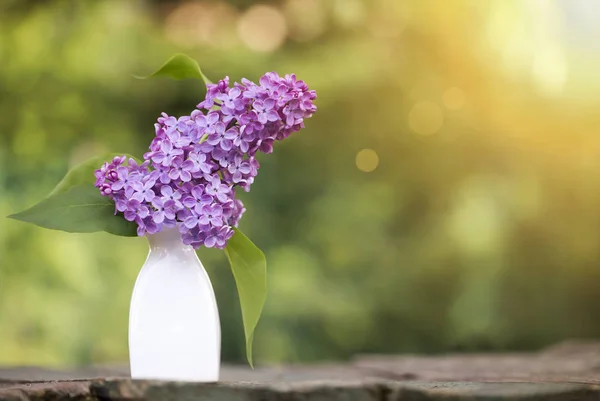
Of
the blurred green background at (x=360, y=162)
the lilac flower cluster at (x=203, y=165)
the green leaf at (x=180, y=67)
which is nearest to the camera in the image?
the lilac flower cluster at (x=203, y=165)

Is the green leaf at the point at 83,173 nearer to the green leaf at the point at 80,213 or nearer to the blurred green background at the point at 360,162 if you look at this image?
the green leaf at the point at 80,213

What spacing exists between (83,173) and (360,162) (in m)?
1.77

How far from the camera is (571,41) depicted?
281 centimetres

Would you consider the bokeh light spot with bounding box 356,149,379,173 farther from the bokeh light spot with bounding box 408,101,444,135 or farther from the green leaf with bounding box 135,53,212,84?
the green leaf with bounding box 135,53,212,84

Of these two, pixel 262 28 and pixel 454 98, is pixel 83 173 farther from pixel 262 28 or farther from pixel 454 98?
pixel 454 98

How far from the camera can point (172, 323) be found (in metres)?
1.04

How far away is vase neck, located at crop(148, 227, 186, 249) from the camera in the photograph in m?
1.07

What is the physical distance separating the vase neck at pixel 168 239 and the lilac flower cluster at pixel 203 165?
0.03 m

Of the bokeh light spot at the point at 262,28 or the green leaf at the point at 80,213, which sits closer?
the green leaf at the point at 80,213

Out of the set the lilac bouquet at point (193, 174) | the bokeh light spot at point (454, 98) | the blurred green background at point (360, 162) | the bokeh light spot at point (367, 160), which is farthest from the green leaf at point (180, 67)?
the bokeh light spot at point (454, 98)

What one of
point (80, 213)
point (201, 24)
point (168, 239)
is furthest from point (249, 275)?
point (201, 24)

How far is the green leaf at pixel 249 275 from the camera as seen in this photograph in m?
1.10

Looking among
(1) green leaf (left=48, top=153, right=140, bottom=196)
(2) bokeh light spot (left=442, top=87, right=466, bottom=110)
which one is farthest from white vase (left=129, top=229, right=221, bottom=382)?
(2) bokeh light spot (left=442, top=87, right=466, bottom=110)

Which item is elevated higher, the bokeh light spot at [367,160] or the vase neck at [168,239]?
the bokeh light spot at [367,160]
